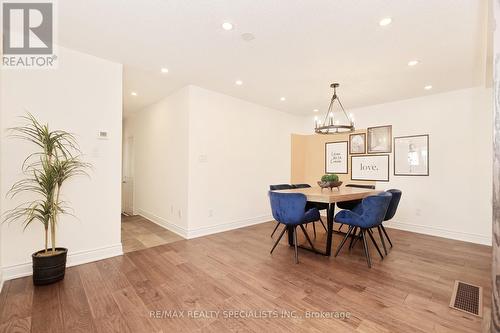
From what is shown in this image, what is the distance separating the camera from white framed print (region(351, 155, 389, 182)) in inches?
179

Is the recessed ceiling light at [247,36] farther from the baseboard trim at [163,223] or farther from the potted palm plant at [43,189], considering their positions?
the baseboard trim at [163,223]

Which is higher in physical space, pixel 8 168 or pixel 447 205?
pixel 8 168

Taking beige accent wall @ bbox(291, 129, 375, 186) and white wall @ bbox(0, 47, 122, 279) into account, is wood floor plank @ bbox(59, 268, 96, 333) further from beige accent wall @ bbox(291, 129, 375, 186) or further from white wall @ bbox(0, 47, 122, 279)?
beige accent wall @ bbox(291, 129, 375, 186)

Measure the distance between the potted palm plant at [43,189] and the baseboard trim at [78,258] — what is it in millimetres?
221

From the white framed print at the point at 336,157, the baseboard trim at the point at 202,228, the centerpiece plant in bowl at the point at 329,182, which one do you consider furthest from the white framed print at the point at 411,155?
the baseboard trim at the point at 202,228

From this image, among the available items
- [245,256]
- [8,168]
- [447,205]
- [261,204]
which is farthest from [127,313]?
[447,205]

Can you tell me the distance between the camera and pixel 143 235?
12.4 feet

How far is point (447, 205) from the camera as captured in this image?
389cm

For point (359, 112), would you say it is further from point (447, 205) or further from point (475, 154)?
point (447, 205)

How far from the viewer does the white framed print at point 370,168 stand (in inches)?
179

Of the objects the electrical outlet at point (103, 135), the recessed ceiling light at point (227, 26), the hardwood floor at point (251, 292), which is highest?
the recessed ceiling light at point (227, 26)

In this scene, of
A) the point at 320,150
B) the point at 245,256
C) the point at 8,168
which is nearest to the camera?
the point at 8,168

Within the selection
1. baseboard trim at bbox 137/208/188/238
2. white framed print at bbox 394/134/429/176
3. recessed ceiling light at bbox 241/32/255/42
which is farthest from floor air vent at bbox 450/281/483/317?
baseboard trim at bbox 137/208/188/238

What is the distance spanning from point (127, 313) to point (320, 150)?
4.94m
